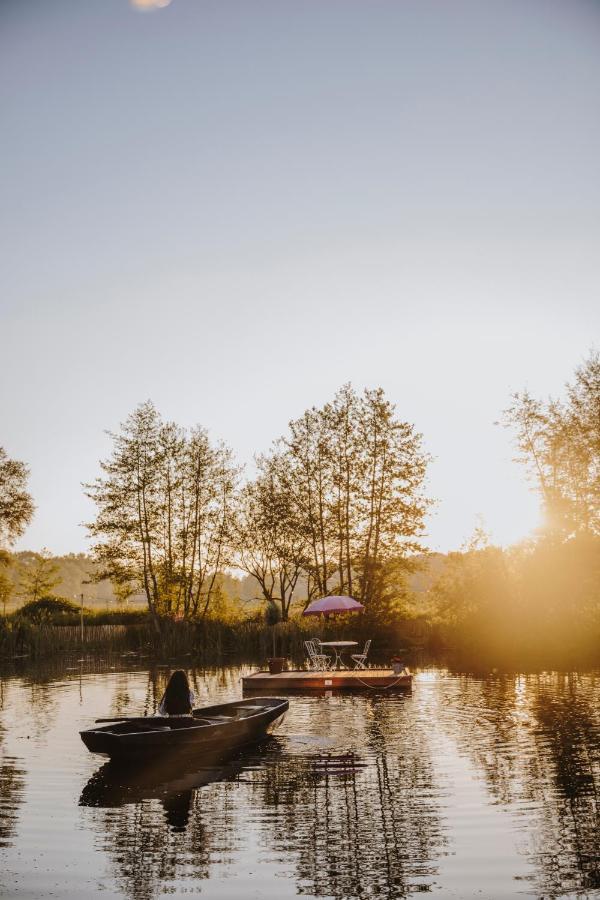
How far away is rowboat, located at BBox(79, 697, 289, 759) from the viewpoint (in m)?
→ 14.3

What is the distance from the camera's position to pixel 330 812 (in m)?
11.2

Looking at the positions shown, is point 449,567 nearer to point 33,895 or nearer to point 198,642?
point 198,642

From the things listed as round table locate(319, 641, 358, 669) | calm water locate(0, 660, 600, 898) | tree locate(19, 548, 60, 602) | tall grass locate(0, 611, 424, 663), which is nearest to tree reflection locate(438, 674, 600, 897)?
calm water locate(0, 660, 600, 898)

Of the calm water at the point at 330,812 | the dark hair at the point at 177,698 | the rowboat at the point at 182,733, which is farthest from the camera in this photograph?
the dark hair at the point at 177,698

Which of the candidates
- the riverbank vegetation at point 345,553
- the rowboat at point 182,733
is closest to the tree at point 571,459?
the riverbank vegetation at point 345,553

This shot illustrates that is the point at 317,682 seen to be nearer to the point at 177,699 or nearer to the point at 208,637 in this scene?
the point at 177,699

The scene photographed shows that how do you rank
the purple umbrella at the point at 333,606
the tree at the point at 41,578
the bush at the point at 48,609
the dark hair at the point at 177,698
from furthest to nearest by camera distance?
the tree at the point at 41,578
the bush at the point at 48,609
the purple umbrella at the point at 333,606
the dark hair at the point at 177,698

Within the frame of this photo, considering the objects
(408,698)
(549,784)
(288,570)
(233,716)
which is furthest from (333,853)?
(288,570)

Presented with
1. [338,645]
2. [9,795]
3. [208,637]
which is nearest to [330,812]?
[9,795]

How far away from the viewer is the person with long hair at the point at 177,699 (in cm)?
1599

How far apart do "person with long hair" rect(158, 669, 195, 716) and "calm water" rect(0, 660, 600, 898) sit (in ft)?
4.96

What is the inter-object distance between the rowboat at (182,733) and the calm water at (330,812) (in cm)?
45

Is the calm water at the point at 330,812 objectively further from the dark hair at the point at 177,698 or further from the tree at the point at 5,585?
the tree at the point at 5,585

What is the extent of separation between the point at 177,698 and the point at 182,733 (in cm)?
132
